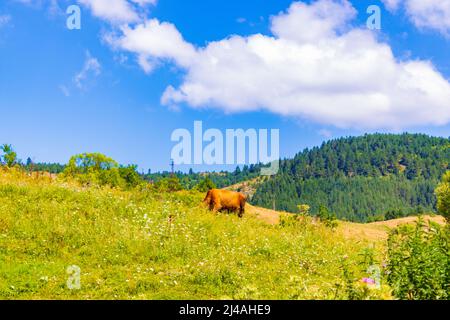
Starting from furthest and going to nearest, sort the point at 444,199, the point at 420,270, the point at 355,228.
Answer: the point at 355,228
the point at 444,199
the point at 420,270

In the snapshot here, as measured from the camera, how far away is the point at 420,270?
25.0 feet

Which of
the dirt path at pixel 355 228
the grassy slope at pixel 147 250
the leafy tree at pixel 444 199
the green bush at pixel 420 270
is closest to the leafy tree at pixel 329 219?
the dirt path at pixel 355 228

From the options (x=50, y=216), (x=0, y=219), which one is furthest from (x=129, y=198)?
(x=0, y=219)

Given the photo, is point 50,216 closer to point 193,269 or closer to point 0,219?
point 0,219

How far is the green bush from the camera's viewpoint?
7363 millimetres

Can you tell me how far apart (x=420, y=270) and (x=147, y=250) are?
23.7 ft

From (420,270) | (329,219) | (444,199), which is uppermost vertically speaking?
(444,199)

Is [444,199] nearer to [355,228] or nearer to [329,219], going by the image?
[355,228]

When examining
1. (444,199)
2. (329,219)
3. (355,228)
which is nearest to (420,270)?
(329,219)

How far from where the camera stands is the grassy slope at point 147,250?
9391 mm

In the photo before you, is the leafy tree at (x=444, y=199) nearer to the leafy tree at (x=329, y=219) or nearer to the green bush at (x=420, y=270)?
the leafy tree at (x=329, y=219)

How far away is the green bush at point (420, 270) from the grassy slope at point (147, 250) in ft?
3.03

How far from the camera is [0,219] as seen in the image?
1327 cm
